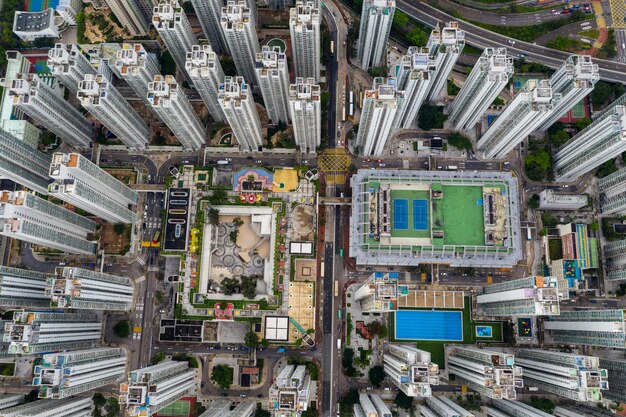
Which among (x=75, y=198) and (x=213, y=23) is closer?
(x=75, y=198)

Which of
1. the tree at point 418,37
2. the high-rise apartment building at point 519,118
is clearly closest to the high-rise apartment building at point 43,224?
the tree at point 418,37

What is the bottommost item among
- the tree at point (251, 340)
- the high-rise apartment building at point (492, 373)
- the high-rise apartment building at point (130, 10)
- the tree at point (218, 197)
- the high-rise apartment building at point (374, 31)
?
the high-rise apartment building at point (492, 373)

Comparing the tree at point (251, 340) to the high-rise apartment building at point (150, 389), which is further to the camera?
the tree at point (251, 340)

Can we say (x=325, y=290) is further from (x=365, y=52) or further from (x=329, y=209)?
(x=365, y=52)

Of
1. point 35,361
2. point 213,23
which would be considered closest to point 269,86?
point 213,23

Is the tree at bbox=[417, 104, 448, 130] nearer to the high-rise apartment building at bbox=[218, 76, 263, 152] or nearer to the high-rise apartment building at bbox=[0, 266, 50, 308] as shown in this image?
the high-rise apartment building at bbox=[218, 76, 263, 152]

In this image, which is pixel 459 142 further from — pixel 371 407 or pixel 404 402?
pixel 371 407

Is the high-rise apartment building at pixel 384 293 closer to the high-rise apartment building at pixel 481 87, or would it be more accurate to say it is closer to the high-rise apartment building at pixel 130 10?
the high-rise apartment building at pixel 481 87
